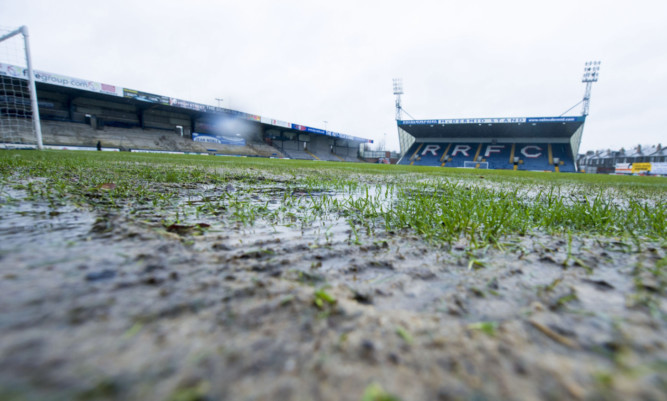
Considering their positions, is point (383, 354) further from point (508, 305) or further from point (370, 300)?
point (508, 305)

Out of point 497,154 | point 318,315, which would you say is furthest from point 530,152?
point 318,315

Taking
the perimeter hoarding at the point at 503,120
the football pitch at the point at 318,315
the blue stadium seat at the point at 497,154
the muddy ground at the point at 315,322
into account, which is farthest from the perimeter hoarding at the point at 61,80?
the blue stadium seat at the point at 497,154

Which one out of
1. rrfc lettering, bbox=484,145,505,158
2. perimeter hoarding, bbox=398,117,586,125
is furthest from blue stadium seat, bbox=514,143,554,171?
perimeter hoarding, bbox=398,117,586,125

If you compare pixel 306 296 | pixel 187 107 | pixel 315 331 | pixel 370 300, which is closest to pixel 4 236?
pixel 306 296

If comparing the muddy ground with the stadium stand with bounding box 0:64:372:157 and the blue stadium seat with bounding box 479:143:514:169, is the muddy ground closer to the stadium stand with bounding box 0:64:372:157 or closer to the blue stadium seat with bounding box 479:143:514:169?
the stadium stand with bounding box 0:64:372:157

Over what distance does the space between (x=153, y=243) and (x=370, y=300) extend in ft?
3.68

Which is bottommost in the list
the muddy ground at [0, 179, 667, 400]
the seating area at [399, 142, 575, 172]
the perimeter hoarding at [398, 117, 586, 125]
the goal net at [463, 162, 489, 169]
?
the muddy ground at [0, 179, 667, 400]

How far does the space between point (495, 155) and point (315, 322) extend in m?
45.5

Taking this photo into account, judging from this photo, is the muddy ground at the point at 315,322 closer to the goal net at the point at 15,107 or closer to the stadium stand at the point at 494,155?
the goal net at the point at 15,107

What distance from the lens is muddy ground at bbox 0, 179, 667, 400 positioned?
0.59 m

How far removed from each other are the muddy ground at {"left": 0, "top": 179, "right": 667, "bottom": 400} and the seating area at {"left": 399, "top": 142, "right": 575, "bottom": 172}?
40925 mm

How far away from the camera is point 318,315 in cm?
88

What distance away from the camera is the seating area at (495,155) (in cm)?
3597

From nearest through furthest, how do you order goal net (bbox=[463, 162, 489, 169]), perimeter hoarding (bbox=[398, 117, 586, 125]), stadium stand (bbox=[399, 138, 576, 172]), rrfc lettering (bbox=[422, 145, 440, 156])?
1. perimeter hoarding (bbox=[398, 117, 586, 125])
2. stadium stand (bbox=[399, 138, 576, 172])
3. goal net (bbox=[463, 162, 489, 169])
4. rrfc lettering (bbox=[422, 145, 440, 156])
